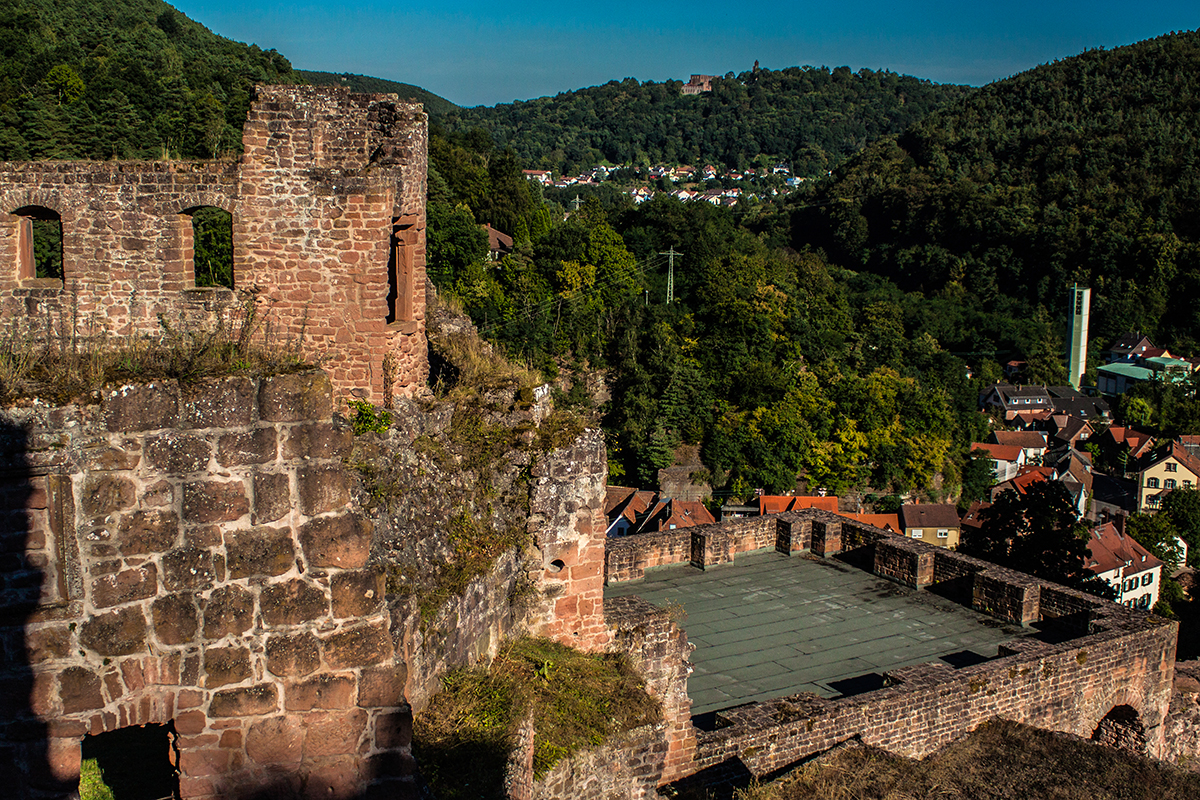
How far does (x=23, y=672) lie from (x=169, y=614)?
52 centimetres

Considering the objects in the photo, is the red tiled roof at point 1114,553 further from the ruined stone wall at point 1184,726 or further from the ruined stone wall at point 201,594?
the ruined stone wall at point 201,594

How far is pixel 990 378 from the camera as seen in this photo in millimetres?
86875

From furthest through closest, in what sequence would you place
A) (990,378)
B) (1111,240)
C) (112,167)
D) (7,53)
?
1. (1111,240)
2. (990,378)
3. (7,53)
4. (112,167)

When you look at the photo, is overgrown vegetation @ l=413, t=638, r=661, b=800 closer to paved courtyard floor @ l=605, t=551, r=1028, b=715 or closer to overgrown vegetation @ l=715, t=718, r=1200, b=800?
overgrown vegetation @ l=715, t=718, r=1200, b=800

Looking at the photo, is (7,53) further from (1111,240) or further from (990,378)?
(1111,240)

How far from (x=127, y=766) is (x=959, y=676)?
347 inches

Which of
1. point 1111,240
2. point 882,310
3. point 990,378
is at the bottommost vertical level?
point 990,378

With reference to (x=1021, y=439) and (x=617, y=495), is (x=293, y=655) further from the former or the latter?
(x=1021, y=439)

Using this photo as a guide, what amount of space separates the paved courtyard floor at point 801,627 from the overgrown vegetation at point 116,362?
7802mm

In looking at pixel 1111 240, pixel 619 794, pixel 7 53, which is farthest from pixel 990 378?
pixel 619 794

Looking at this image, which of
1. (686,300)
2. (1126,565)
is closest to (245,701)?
(1126,565)

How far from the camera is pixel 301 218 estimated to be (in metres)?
9.98

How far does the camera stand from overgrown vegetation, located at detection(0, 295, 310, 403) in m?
3.55

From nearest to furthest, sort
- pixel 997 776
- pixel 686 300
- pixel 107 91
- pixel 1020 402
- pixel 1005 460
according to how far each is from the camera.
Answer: pixel 997 776 < pixel 107 91 < pixel 686 300 < pixel 1005 460 < pixel 1020 402
